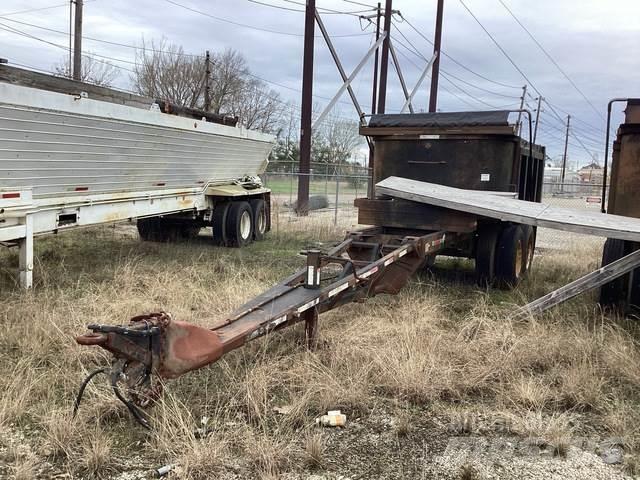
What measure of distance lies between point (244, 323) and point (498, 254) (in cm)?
452

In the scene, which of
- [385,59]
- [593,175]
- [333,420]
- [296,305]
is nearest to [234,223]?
[296,305]

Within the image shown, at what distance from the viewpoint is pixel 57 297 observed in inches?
241

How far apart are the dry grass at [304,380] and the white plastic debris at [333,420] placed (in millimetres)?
104

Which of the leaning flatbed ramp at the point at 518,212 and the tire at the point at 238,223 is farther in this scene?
the tire at the point at 238,223

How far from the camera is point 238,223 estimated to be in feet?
36.7

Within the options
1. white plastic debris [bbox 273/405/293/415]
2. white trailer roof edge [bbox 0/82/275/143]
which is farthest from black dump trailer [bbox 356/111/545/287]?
white plastic debris [bbox 273/405/293/415]

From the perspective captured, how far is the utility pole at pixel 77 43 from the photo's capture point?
58.6 ft

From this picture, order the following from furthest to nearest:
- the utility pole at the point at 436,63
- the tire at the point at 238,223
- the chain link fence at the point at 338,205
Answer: the utility pole at the point at 436,63, the chain link fence at the point at 338,205, the tire at the point at 238,223

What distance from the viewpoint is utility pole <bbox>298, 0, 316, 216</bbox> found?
1869cm

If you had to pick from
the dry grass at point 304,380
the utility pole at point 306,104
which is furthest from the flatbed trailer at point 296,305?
the utility pole at point 306,104

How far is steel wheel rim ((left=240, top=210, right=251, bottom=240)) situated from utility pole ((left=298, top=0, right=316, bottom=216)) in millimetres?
6413

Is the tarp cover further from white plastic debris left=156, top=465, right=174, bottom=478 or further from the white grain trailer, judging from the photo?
white plastic debris left=156, top=465, right=174, bottom=478


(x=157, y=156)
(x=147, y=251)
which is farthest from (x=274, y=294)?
(x=147, y=251)

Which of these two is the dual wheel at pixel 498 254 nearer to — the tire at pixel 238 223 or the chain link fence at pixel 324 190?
the tire at pixel 238 223
